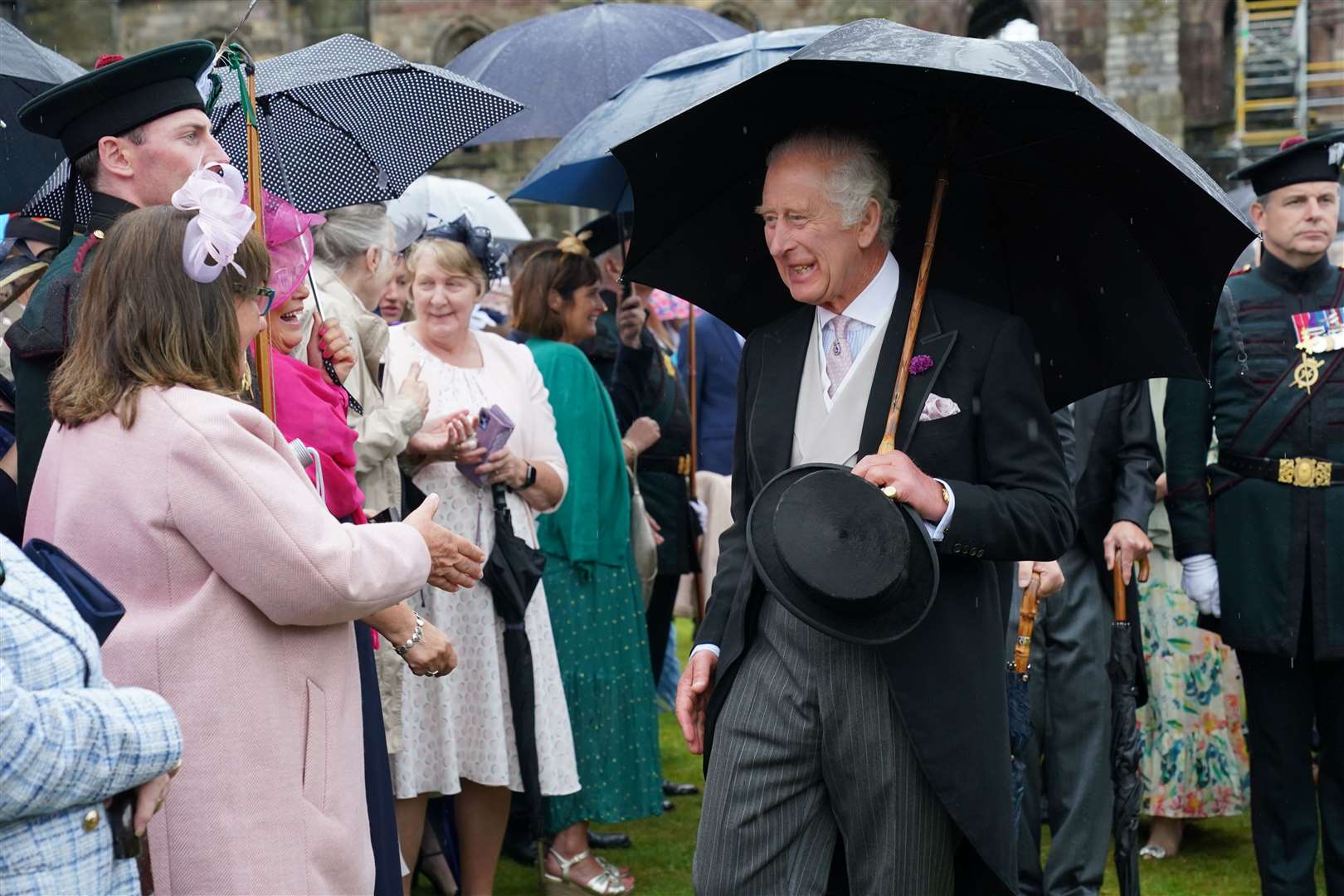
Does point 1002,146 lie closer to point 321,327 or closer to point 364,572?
point 364,572

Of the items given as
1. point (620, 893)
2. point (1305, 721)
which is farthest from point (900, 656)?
point (620, 893)

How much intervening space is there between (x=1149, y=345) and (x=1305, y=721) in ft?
8.21

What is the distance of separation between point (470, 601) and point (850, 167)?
8.65ft

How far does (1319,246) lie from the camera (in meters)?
5.61

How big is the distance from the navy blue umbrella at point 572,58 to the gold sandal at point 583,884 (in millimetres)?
3465

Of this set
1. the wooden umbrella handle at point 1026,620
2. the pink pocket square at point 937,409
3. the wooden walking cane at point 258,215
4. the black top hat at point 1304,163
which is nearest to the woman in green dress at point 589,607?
the wooden umbrella handle at point 1026,620

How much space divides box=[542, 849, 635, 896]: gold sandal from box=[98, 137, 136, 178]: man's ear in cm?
341

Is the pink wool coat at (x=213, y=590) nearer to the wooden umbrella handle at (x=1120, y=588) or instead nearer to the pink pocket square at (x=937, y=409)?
the pink pocket square at (x=937, y=409)

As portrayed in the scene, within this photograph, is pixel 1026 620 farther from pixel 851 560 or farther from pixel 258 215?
pixel 258 215

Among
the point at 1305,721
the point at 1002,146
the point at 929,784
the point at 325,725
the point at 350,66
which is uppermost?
the point at 350,66

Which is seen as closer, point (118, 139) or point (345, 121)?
point (118, 139)

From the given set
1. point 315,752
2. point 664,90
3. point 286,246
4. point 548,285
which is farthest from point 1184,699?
point 315,752

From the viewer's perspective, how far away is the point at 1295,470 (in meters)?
5.50

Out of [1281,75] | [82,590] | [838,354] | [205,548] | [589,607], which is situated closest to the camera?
[82,590]
